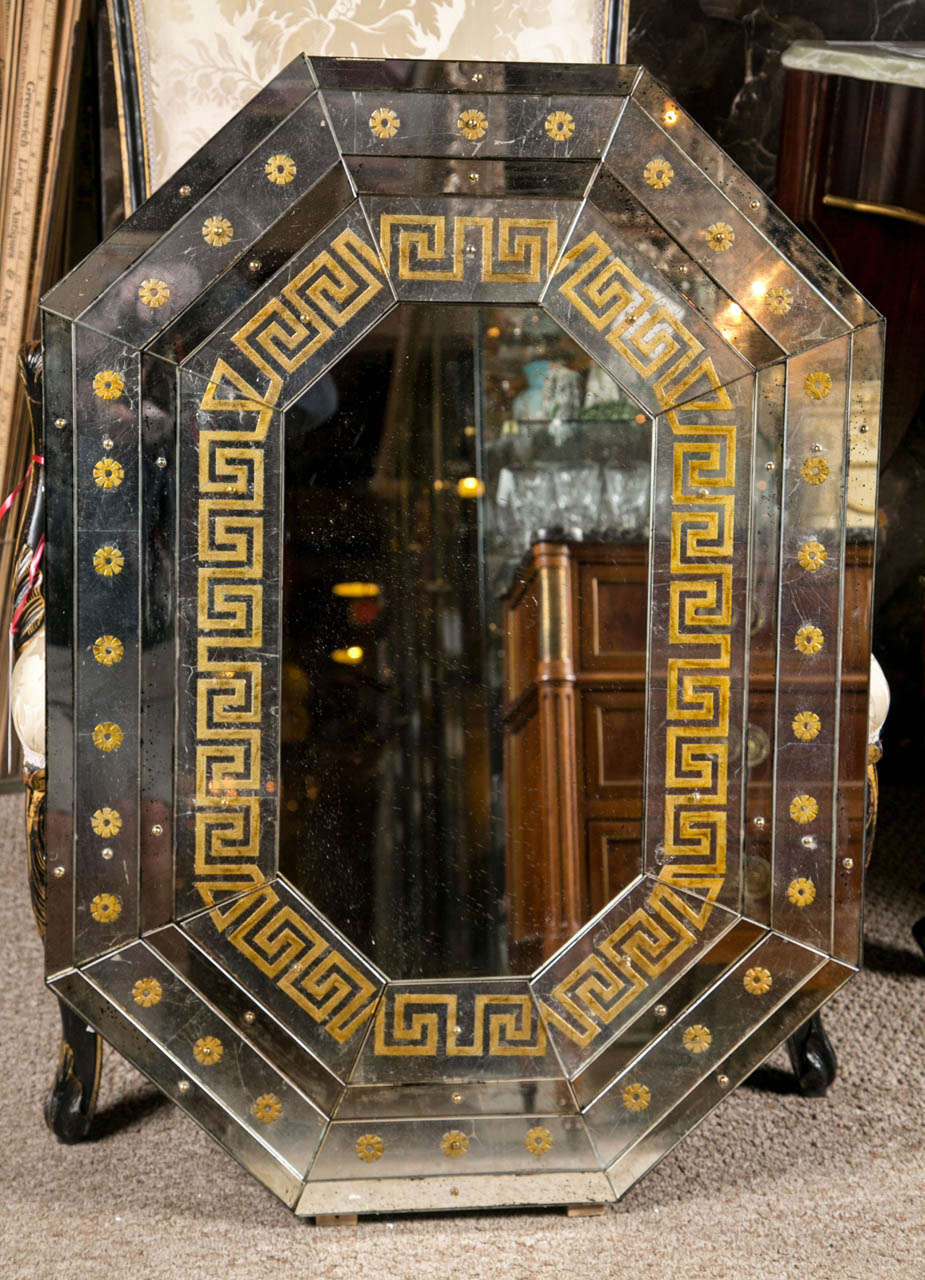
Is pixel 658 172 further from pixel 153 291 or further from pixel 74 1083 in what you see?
pixel 74 1083

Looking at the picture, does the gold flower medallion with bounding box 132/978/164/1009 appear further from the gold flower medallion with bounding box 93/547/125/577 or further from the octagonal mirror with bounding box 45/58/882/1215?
the gold flower medallion with bounding box 93/547/125/577

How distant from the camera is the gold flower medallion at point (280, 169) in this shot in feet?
3.35

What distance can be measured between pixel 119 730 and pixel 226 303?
36 centimetres

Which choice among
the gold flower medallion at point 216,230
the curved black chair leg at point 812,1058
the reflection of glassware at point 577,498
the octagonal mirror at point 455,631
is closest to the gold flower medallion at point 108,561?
the octagonal mirror at point 455,631

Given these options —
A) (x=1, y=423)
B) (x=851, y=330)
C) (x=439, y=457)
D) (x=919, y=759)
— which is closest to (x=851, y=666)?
(x=851, y=330)

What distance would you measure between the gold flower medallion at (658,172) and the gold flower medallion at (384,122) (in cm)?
20

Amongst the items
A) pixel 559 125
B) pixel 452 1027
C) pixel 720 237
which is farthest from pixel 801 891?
pixel 559 125

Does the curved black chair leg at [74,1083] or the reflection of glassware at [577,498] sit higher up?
the reflection of glassware at [577,498]

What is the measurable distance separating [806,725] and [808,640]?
7 centimetres

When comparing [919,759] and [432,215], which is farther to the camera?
[919,759]

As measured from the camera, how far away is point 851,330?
1.07m

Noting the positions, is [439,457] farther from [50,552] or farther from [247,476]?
[50,552]

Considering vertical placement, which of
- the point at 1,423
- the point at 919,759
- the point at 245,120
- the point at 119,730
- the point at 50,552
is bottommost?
the point at 919,759

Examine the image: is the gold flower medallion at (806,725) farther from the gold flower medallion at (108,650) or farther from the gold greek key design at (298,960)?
the gold flower medallion at (108,650)
